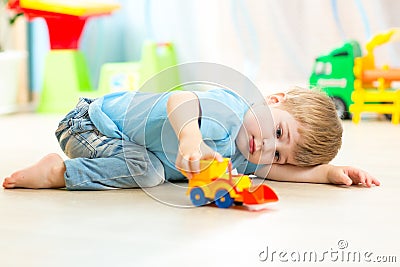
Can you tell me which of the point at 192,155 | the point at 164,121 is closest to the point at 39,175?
the point at 164,121

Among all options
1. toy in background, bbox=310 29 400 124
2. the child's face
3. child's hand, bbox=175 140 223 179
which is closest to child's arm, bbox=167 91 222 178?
child's hand, bbox=175 140 223 179

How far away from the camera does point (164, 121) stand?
3.73ft

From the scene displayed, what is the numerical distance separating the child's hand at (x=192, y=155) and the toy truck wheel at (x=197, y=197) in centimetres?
3

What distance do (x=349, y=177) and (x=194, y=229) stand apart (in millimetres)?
442

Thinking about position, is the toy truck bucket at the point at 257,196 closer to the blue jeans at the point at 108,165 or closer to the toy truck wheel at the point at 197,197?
the toy truck wheel at the point at 197,197

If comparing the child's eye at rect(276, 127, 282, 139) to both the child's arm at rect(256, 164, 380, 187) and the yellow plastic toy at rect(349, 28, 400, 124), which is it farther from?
the yellow plastic toy at rect(349, 28, 400, 124)

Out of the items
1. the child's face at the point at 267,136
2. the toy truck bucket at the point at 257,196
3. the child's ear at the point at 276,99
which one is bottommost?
the toy truck bucket at the point at 257,196

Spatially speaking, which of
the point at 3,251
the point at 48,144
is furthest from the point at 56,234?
the point at 48,144

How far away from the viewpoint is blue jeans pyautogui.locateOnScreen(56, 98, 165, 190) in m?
1.15

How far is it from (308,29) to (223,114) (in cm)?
163

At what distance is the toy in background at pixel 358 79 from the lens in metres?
2.35

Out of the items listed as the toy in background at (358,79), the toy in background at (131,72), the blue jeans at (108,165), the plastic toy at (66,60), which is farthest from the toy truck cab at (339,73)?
the blue jeans at (108,165)

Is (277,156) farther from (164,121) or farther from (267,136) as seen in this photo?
(164,121)

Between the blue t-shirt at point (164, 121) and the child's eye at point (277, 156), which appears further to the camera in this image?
the child's eye at point (277, 156)
